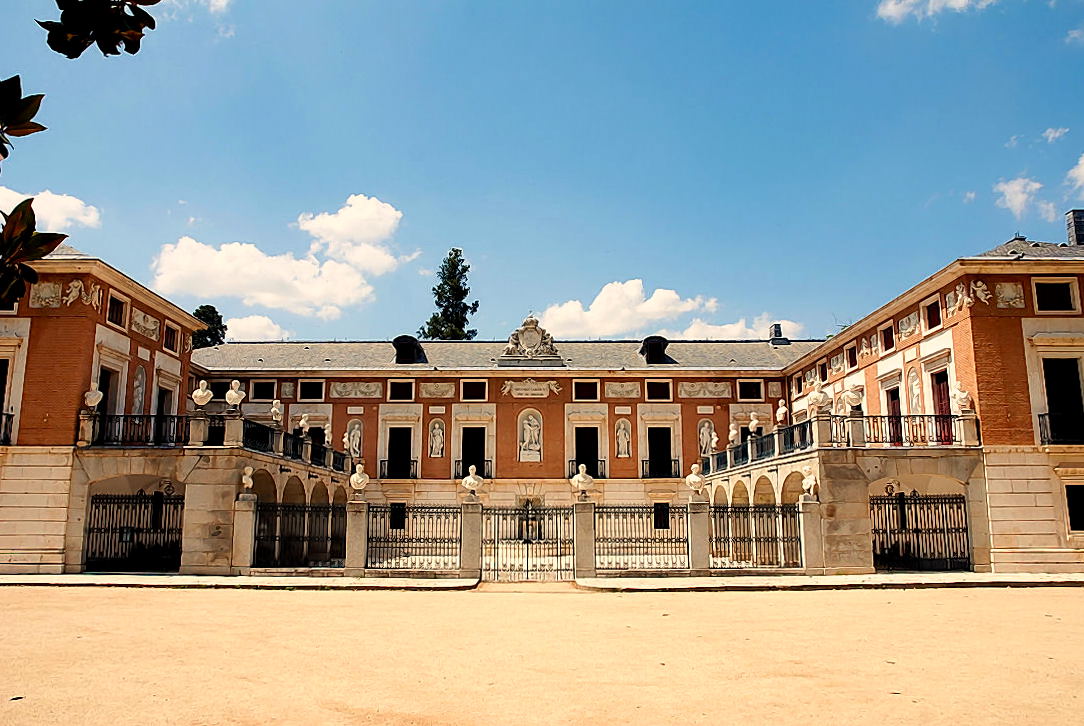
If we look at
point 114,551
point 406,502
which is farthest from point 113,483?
point 406,502

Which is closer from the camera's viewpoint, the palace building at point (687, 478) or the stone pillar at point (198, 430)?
the palace building at point (687, 478)

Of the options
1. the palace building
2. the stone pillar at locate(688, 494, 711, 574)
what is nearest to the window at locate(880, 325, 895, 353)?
the palace building

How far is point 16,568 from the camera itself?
18.9 m

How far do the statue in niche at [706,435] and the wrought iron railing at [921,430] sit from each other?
9.20m

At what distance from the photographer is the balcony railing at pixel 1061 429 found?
64.6 feet

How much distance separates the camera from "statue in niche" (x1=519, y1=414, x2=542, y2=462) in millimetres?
32688

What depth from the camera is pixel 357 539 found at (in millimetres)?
18297

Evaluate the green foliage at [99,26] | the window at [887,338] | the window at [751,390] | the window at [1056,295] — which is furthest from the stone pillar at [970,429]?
the green foliage at [99,26]

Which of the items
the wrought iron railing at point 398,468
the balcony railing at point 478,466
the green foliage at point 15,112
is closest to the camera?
the green foliage at point 15,112

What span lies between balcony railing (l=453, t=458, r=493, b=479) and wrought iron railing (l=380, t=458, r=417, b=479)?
1729 mm

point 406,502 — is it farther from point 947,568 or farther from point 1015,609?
point 1015,609

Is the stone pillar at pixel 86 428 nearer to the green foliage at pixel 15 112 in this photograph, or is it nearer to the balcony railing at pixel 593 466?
the balcony railing at pixel 593 466

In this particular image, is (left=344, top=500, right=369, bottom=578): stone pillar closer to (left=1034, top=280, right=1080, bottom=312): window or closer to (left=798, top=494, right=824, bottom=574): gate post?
(left=798, top=494, right=824, bottom=574): gate post

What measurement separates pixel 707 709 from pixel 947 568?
16325mm
